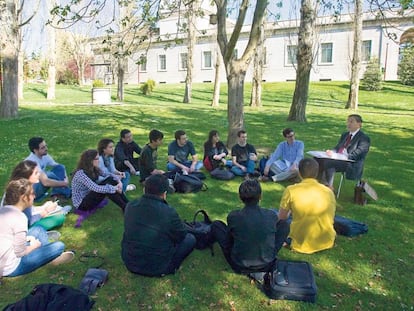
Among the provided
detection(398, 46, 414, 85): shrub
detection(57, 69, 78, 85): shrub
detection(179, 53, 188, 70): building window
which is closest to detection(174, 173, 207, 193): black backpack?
detection(398, 46, 414, 85): shrub

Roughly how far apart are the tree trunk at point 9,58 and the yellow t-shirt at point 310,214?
15.2 meters

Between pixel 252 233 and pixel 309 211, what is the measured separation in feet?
3.23

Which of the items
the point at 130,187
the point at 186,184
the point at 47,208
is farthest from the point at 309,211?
the point at 130,187

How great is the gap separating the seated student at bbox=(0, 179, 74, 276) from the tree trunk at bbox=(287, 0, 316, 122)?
1334 centimetres

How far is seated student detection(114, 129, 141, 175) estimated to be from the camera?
8.19 m

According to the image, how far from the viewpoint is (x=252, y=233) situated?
3943mm

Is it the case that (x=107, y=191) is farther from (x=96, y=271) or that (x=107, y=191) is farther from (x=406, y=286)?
(x=406, y=286)

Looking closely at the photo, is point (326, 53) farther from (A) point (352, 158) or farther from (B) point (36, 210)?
(B) point (36, 210)

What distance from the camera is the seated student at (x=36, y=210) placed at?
4.96m

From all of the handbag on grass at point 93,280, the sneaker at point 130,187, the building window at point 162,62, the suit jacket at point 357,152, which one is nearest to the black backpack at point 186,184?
the sneaker at point 130,187

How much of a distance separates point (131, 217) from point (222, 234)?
3.59 feet

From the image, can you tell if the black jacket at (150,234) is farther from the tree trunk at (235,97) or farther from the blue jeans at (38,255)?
the tree trunk at (235,97)

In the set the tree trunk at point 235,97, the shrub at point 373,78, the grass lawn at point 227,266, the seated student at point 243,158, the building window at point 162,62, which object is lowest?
the grass lawn at point 227,266

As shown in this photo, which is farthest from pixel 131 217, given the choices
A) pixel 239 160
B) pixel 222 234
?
pixel 239 160
